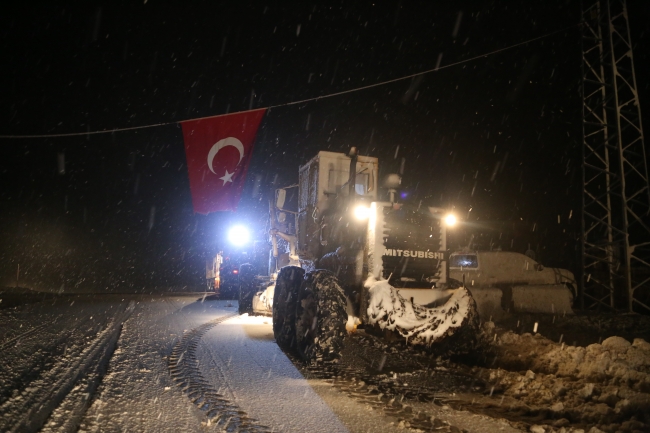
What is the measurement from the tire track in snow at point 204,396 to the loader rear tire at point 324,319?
5.15 feet

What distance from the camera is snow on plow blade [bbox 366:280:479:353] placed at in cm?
683

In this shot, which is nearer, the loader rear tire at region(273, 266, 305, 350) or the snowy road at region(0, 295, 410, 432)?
the snowy road at region(0, 295, 410, 432)

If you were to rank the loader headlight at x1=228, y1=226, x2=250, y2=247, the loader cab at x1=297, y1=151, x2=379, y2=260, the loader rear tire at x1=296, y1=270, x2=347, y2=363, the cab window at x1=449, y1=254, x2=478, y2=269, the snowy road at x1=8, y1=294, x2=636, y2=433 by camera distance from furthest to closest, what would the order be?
1. the loader headlight at x1=228, y1=226, x2=250, y2=247
2. the cab window at x1=449, y1=254, x2=478, y2=269
3. the loader cab at x1=297, y1=151, x2=379, y2=260
4. the loader rear tire at x1=296, y1=270, x2=347, y2=363
5. the snowy road at x1=8, y1=294, x2=636, y2=433

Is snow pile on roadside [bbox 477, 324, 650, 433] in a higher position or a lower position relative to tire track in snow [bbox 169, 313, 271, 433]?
higher

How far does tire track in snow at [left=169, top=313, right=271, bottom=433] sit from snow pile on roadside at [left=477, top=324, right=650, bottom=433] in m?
2.95

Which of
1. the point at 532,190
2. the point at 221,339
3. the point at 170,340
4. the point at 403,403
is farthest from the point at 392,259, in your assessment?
the point at 532,190

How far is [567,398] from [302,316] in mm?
3804

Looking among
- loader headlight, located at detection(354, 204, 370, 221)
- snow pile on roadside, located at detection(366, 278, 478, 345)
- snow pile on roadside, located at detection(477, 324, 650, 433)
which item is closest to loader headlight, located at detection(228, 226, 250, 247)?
loader headlight, located at detection(354, 204, 370, 221)

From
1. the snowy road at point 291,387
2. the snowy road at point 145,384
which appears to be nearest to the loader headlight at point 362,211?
the snowy road at point 291,387

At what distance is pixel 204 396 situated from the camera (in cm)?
522

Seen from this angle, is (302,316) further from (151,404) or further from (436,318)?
(151,404)

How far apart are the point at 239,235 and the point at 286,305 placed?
24.3 feet

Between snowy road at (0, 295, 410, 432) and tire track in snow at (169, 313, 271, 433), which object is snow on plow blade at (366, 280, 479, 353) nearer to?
snowy road at (0, 295, 410, 432)

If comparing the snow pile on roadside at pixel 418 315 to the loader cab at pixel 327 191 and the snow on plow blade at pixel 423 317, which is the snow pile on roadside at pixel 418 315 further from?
the loader cab at pixel 327 191
